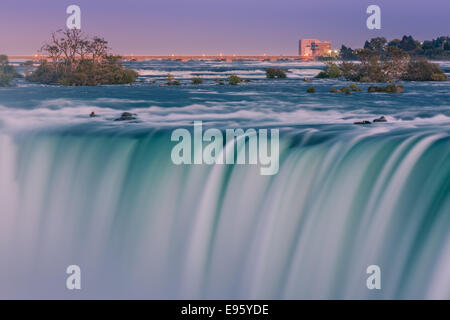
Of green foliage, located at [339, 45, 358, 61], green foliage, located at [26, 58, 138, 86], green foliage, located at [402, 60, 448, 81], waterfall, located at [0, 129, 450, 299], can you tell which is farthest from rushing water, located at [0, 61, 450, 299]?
green foliage, located at [339, 45, 358, 61]

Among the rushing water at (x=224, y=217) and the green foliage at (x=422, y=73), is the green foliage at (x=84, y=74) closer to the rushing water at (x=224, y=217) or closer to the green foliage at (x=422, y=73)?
the green foliage at (x=422, y=73)

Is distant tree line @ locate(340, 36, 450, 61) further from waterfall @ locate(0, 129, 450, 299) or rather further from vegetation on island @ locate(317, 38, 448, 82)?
waterfall @ locate(0, 129, 450, 299)

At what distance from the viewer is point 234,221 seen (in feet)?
46.2

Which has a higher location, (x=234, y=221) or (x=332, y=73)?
(x=332, y=73)

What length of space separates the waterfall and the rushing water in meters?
0.03

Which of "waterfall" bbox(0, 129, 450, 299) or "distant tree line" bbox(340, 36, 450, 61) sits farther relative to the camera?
"distant tree line" bbox(340, 36, 450, 61)

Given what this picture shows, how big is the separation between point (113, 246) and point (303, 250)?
4.51 metres

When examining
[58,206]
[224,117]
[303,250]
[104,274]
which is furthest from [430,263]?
[224,117]

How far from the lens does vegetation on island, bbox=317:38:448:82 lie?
4900 cm

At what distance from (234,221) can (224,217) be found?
0.24 meters

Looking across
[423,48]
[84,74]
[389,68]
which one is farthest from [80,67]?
[423,48]

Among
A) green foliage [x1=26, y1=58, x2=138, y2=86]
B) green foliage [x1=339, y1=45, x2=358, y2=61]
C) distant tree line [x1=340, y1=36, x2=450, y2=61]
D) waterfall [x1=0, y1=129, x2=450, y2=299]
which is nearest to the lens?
waterfall [x1=0, y1=129, x2=450, y2=299]

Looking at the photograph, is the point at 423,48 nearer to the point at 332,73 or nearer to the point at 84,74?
the point at 332,73

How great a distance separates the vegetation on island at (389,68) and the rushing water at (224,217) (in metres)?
31.4
